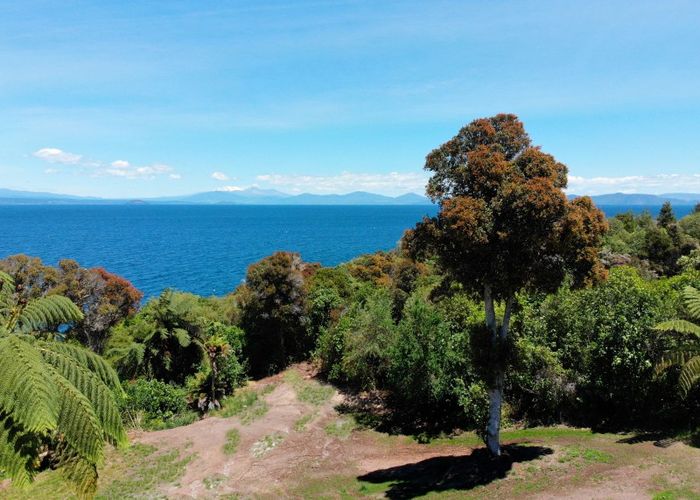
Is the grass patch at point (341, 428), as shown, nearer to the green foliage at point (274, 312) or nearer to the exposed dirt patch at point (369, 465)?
the exposed dirt patch at point (369, 465)

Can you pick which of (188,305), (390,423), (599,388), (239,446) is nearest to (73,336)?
(188,305)

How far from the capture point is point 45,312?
8453 mm

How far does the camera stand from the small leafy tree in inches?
448

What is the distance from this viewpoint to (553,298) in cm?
1948

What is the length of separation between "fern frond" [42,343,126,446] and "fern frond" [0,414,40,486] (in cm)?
96

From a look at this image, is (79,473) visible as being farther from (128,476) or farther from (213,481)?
(128,476)

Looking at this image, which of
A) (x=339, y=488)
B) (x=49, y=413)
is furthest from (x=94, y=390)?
(x=339, y=488)

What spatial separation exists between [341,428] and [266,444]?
3235mm

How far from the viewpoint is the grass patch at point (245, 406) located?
809 inches

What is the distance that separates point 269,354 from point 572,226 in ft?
68.5

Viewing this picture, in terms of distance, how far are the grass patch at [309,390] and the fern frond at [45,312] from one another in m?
14.9

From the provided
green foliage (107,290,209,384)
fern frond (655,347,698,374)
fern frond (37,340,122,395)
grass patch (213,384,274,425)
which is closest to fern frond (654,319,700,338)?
fern frond (655,347,698,374)

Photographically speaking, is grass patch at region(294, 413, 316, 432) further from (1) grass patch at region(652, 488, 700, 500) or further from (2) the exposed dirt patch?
(1) grass patch at region(652, 488, 700, 500)

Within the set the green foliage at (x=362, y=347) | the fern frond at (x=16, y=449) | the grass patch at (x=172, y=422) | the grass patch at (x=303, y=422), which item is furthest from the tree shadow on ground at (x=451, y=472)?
the grass patch at (x=172, y=422)
